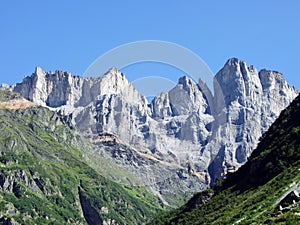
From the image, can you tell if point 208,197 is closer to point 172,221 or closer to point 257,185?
point 172,221

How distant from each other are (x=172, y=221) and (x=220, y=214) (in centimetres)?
4584

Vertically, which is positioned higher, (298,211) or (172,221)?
(172,221)

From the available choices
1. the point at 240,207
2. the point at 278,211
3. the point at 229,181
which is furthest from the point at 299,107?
the point at 278,211

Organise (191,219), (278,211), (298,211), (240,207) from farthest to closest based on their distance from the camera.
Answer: (191,219), (240,207), (278,211), (298,211)

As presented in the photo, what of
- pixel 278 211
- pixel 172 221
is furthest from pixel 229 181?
pixel 278 211

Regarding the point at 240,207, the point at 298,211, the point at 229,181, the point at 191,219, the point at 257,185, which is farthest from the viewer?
the point at 229,181

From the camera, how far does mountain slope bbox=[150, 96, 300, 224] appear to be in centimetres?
10984

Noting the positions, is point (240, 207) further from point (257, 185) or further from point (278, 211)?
point (278, 211)

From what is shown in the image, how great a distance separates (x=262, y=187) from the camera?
5384 inches

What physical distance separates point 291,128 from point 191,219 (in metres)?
36.8

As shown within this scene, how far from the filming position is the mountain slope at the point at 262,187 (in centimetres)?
10984

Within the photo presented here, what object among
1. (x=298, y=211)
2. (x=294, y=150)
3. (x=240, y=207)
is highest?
(x=294, y=150)

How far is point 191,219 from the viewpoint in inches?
6462

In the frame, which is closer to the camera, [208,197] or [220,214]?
[220,214]
